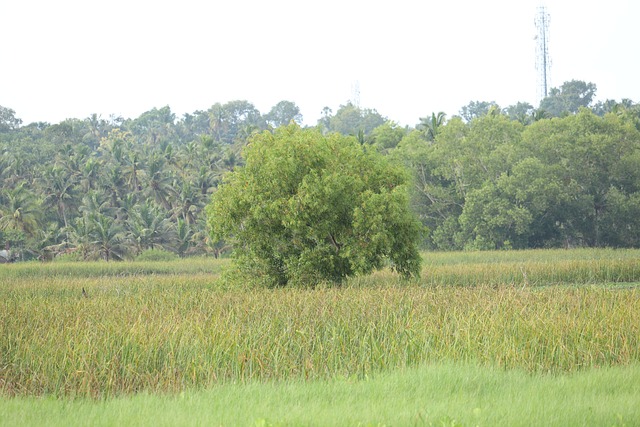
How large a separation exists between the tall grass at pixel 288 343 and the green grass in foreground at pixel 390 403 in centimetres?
74

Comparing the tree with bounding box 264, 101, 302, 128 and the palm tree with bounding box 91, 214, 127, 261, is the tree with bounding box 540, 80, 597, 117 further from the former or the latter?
the palm tree with bounding box 91, 214, 127, 261

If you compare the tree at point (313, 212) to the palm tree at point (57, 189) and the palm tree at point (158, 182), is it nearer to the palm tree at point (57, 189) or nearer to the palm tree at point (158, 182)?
the palm tree at point (158, 182)

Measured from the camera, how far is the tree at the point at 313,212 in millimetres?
21391

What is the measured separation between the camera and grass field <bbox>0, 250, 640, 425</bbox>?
25.5 ft

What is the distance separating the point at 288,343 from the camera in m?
11.4

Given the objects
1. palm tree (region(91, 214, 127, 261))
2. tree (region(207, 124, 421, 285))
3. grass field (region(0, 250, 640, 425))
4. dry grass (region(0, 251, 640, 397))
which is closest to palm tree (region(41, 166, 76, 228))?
palm tree (region(91, 214, 127, 261))

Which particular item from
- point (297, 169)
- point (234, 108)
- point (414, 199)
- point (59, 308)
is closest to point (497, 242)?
point (414, 199)

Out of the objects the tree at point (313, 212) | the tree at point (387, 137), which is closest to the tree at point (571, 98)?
the tree at point (387, 137)

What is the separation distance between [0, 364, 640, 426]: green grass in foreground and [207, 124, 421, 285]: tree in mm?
11923

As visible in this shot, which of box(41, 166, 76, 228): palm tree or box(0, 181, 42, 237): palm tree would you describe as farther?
box(41, 166, 76, 228): palm tree

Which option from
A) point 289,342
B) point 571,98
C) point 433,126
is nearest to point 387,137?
point 433,126

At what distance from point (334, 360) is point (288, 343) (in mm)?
862

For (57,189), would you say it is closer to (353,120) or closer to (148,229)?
(148,229)

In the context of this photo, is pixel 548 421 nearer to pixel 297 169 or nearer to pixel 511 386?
pixel 511 386
